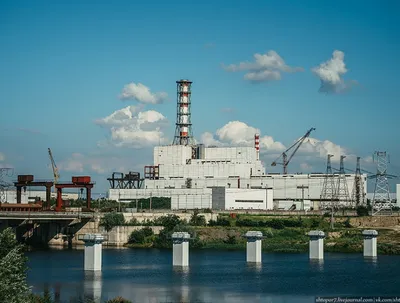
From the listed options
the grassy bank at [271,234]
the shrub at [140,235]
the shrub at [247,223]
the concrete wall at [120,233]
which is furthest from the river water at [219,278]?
the shrub at [247,223]

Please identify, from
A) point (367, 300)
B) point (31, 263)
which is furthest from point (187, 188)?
point (367, 300)

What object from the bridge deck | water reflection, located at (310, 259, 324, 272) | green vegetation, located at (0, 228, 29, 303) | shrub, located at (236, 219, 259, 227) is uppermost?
the bridge deck

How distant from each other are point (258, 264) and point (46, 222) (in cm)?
4120

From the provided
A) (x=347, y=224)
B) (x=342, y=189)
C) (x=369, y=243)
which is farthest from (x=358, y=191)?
(x=369, y=243)

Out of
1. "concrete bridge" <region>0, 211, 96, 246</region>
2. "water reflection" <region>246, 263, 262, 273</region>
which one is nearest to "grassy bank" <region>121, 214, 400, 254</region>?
"concrete bridge" <region>0, 211, 96, 246</region>

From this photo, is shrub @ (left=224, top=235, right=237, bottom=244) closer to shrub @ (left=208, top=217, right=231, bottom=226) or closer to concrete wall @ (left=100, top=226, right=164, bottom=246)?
concrete wall @ (left=100, top=226, right=164, bottom=246)

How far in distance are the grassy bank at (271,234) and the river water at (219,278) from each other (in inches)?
313

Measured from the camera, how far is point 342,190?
15375 cm

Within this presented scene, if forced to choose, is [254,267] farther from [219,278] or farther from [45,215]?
[45,215]

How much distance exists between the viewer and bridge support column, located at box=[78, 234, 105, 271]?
63625 mm

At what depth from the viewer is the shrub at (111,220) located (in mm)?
106625

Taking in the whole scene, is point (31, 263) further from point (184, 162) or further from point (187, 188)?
point (184, 162)

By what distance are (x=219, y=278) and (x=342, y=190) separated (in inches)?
3689

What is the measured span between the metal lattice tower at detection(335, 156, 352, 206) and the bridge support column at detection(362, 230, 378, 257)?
63.4 meters
